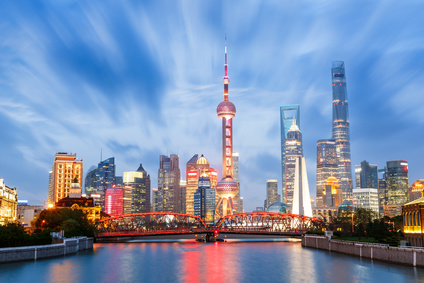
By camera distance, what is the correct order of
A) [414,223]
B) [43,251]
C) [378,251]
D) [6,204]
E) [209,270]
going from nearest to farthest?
[209,270] → [414,223] → [378,251] → [43,251] → [6,204]

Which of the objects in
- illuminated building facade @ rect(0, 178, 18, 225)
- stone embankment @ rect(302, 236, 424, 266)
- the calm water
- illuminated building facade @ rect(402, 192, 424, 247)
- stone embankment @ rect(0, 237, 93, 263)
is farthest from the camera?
illuminated building facade @ rect(0, 178, 18, 225)

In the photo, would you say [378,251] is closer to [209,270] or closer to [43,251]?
[209,270]

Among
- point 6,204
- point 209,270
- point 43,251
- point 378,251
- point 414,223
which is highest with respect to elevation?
point 6,204

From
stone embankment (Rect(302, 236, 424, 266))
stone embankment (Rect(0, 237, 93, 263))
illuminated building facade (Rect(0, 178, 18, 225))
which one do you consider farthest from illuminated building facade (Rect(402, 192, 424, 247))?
illuminated building facade (Rect(0, 178, 18, 225))

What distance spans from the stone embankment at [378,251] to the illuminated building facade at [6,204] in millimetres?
85385

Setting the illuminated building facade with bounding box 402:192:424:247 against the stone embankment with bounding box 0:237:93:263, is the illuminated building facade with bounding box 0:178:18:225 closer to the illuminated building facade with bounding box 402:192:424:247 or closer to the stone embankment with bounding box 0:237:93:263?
the stone embankment with bounding box 0:237:93:263

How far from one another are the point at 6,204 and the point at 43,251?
A: 2118 inches

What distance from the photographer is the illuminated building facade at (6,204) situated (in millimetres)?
129500

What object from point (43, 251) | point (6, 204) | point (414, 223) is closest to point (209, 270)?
point (43, 251)

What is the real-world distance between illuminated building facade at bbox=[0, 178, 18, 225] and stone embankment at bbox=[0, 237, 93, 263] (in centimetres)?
2884

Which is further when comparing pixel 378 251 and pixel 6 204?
pixel 6 204

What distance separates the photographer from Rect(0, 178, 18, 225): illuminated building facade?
130 m

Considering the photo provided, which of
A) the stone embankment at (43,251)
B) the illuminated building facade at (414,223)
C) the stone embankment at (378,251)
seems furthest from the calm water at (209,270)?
the illuminated building facade at (414,223)

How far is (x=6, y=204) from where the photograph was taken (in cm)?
→ 13725
